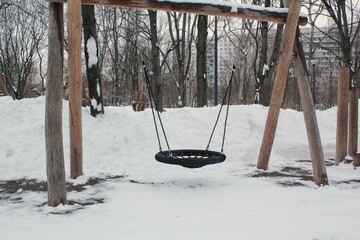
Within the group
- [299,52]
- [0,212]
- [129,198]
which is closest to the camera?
[0,212]

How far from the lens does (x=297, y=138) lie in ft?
28.0

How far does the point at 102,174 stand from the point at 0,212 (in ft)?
6.82

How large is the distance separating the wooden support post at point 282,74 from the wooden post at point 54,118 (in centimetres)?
341

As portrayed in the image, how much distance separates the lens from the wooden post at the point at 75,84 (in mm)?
5117

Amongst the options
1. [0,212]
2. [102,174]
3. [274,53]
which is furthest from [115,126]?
[274,53]

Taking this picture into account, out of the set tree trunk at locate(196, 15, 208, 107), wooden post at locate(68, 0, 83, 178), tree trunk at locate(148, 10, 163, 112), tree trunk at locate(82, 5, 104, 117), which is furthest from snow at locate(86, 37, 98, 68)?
tree trunk at locate(148, 10, 163, 112)

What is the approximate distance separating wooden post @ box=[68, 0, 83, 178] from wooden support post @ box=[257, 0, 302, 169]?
3.15 meters

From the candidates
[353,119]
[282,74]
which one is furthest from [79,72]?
[353,119]

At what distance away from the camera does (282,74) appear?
588 centimetres

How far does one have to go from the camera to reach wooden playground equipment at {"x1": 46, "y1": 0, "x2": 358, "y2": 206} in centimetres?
429

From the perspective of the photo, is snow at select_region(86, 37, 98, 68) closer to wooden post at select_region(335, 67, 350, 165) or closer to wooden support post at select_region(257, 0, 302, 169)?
wooden support post at select_region(257, 0, 302, 169)

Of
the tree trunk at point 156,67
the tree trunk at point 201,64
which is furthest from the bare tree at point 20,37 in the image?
the tree trunk at point 201,64

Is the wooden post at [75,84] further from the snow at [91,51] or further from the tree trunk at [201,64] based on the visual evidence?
the tree trunk at [201,64]

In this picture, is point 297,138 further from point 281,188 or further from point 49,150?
point 49,150
